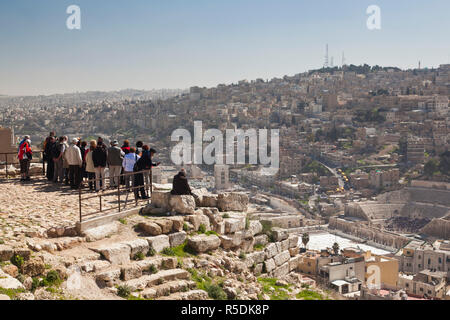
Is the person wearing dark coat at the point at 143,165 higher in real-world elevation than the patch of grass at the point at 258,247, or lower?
higher

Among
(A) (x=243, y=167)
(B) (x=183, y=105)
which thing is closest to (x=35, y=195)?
(A) (x=243, y=167)

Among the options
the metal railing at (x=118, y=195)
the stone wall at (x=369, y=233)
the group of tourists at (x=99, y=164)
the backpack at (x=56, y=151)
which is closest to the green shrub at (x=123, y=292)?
the metal railing at (x=118, y=195)

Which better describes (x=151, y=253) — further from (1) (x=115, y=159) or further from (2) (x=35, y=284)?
(1) (x=115, y=159)

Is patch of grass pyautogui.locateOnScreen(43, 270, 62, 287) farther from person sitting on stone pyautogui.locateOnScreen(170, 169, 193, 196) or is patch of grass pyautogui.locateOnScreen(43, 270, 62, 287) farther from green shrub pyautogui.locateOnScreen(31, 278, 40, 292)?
person sitting on stone pyautogui.locateOnScreen(170, 169, 193, 196)

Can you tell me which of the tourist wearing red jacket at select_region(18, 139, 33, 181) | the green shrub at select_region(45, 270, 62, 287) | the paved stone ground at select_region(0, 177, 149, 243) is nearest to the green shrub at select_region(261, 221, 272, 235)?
the paved stone ground at select_region(0, 177, 149, 243)

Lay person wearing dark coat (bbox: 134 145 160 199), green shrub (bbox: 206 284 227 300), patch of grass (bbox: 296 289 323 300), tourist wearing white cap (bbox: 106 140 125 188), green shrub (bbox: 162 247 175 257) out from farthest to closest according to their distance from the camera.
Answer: tourist wearing white cap (bbox: 106 140 125 188), person wearing dark coat (bbox: 134 145 160 199), patch of grass (bbox: 296 289 323 300), green shrub (bbox: 162 247 175 257), green shrub (bbox: 206 284 227 300)

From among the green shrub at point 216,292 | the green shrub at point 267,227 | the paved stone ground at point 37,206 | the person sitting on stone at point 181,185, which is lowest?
the green shrub at point 216,292

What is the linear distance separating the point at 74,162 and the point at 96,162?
0.50 metres

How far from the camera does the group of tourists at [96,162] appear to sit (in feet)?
22.0

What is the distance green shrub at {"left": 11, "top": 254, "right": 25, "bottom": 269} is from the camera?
418cm

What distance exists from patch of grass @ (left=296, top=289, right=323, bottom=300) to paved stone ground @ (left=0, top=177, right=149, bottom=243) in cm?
259

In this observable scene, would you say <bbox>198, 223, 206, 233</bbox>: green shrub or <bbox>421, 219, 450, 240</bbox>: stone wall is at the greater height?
<bbox>198, 223, 206, 233</bbox>: green shrub

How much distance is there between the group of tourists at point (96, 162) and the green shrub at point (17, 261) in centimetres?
203

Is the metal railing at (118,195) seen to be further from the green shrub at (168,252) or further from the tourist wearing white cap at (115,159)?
the green shrub at (168,252)
